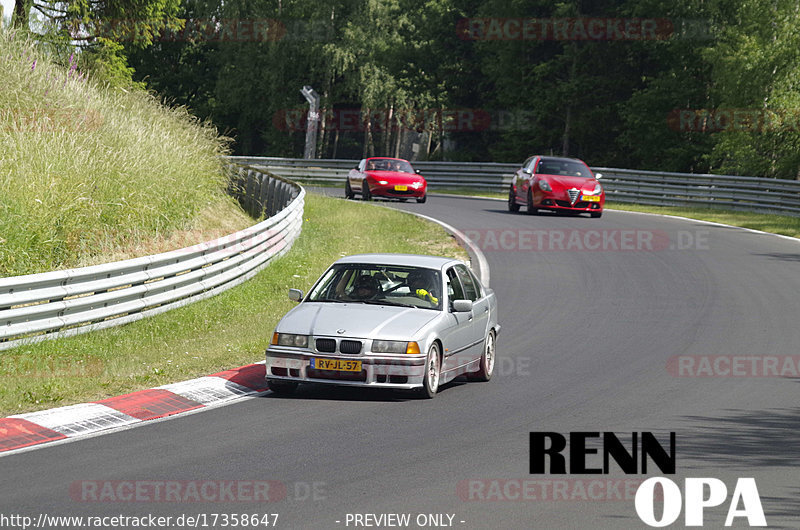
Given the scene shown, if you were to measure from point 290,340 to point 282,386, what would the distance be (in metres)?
0.51

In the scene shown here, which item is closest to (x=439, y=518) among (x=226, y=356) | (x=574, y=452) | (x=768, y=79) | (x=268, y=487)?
(x=268, y=487)

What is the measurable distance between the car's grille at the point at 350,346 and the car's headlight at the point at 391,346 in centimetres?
15

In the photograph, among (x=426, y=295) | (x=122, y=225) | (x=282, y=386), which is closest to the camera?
(x=282, y=386)

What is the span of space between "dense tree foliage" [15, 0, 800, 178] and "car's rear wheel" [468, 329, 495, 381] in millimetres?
27333

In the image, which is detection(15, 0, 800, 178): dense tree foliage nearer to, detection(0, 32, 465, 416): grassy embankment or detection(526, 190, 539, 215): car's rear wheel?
detection(526, 190, 539, 215): car's rear wheel

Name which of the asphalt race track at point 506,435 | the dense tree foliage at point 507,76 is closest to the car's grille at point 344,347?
the asphalt race track at point 506,435

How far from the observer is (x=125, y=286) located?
50.8ft

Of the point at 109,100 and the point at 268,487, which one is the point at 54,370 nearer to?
the point at 268,487

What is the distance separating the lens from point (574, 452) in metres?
8.38

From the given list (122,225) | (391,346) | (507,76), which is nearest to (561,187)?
(122,225)

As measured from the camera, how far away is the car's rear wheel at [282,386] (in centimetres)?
1060

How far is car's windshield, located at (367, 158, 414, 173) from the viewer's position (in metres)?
35.3

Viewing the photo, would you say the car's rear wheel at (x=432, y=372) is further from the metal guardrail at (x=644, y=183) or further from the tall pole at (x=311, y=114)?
the tall pole at (x=311, y=114)

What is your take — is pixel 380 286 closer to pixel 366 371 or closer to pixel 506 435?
pixel 366 371
